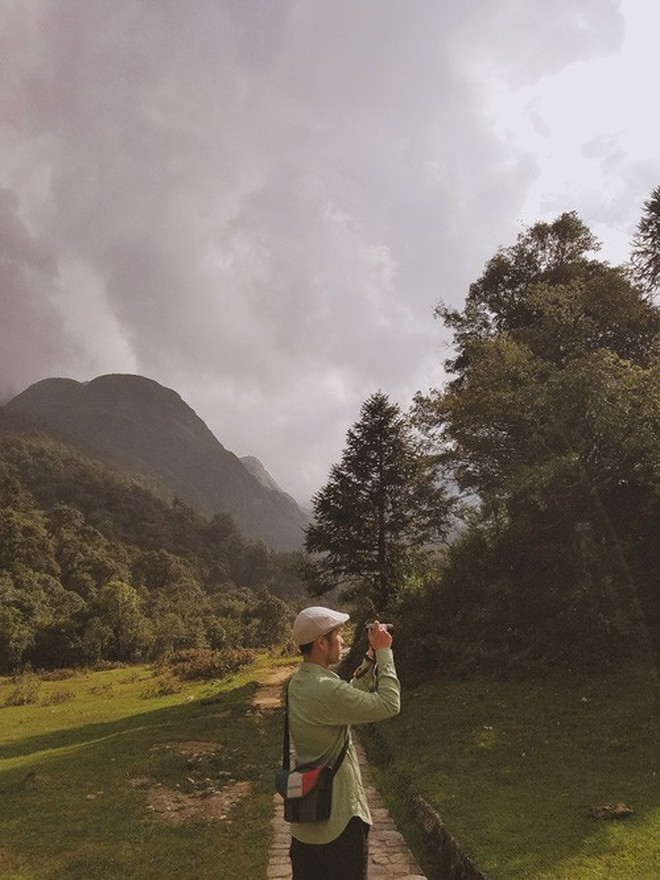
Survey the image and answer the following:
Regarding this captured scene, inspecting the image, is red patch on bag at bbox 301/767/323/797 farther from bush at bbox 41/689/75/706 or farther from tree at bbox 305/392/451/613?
bush at bbox 41/689/75/706

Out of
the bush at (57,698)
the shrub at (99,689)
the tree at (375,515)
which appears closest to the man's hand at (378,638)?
the tree at (375,515)

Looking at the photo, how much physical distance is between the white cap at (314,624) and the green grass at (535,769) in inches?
205

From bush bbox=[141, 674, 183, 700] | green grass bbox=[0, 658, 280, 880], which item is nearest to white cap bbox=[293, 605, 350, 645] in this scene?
green grass bbox=[0, 658, 280, 880]

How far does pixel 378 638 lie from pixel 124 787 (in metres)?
11.4

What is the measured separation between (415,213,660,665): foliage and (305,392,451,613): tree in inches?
143

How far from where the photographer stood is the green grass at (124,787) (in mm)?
8406

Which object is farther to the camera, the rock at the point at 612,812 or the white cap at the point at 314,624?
the rock at the point at 612,812

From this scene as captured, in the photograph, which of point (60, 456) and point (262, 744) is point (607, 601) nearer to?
point (262, 744)

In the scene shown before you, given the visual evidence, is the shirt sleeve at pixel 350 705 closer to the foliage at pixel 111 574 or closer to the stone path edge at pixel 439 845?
the stone path edge at pixel 439 845

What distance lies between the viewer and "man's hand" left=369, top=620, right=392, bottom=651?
3883mm

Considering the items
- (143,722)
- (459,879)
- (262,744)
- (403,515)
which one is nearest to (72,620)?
(143,722)

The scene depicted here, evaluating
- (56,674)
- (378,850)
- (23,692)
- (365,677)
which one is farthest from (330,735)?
(56,674)

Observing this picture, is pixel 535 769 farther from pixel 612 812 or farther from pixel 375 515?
pixel 375 515

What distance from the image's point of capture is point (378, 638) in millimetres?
3938
